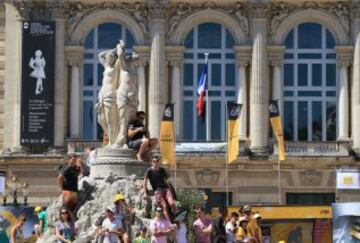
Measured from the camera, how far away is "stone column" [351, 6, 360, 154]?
68.5 m

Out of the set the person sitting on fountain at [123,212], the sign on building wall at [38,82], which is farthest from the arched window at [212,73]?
the person sitting on fountain at [123,212]

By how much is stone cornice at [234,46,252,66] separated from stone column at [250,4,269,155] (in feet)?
1.40

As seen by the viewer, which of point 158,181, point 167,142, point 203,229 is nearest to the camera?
point 158,181

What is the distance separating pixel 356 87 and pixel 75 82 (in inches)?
610

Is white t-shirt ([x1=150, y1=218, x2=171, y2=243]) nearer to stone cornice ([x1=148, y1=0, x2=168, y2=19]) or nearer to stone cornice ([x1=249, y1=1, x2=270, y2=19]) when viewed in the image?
stone cornice ([x1=148, y1=0, x2=168, y2=19])

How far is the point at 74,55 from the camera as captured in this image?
227 feet

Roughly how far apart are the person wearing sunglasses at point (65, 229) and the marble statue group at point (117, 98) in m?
4.59

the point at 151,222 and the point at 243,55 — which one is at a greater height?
the point at 243,55

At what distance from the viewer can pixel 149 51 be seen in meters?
69.2

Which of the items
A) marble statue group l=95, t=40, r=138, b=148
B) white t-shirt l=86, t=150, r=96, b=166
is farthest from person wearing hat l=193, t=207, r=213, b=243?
white t-shirt l=86, t=150, r=96, b=166

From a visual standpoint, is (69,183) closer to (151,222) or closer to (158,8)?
(151,222)

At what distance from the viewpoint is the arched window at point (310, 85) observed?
69.8 m

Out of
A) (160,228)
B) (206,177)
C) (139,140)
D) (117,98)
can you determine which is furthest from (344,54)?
(160,228)

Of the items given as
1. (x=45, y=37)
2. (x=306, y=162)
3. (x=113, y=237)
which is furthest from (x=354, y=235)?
(x=45, y=37)
